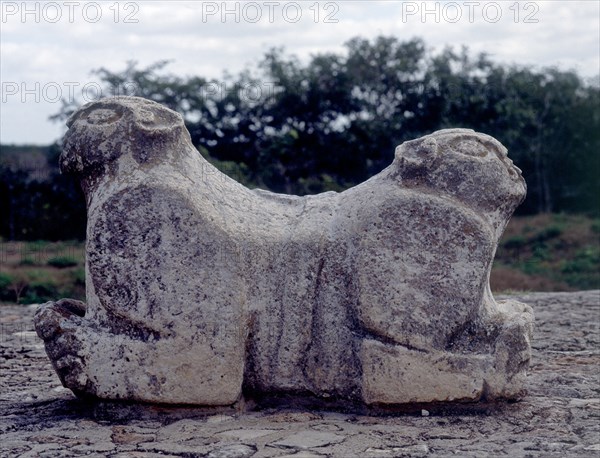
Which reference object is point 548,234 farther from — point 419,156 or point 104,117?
point 104,117

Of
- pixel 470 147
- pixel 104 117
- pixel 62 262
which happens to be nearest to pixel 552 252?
pixel 62 262

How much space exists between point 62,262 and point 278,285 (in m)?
8.68

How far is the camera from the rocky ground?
3.87 m

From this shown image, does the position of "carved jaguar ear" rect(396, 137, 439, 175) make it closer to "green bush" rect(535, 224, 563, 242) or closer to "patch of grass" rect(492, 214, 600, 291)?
"patch of grass" rect(492, 214, 600, 291)

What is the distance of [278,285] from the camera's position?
447cm

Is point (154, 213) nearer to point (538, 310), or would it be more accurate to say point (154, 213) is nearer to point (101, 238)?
point (101, 238)

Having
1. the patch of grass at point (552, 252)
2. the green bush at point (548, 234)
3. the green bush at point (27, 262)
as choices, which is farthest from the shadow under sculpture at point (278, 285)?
the green bush at point (548, 234)

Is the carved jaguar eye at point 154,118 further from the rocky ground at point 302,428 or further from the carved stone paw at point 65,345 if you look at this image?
the rocky ground at point 302,428

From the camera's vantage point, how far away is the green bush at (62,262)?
12570 mm

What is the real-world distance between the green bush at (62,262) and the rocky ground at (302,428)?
736cm

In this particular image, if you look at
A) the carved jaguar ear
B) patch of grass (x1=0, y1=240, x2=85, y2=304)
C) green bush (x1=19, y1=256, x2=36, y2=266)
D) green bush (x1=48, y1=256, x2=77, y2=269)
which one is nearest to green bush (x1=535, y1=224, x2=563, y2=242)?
patch of grass (x1=0, y1=240, x2=85, y2=304)

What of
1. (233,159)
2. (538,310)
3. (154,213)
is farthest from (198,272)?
(233,159)

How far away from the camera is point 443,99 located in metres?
17.3

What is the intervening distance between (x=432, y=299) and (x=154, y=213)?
1357mm
